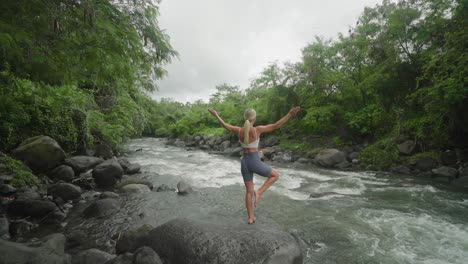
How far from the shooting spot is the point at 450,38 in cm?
1135

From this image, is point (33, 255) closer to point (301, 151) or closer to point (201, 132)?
point (301, 151)

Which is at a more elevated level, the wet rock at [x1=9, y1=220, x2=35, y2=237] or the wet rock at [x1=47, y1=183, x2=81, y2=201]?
the wet rock at [x1=47, y1=183, x2=81, y2=201]

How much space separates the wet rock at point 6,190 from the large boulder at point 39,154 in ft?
7.24

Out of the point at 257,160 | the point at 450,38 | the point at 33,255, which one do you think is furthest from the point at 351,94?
the point at 33,255

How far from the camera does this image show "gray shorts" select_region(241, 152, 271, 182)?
15.3 feet

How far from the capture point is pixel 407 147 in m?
14.9

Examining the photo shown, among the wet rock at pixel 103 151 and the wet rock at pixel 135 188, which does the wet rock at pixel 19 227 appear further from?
the wet rock at pixel 103 151

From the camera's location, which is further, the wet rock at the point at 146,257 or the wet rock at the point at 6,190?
the wet rock at the point at 6,190

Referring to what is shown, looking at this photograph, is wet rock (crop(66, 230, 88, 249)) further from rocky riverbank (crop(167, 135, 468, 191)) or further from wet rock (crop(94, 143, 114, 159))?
rocky riverbank (crop(167, 135, 468, 191))

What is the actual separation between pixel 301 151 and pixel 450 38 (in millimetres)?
12191

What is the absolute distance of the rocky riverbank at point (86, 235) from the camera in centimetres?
406

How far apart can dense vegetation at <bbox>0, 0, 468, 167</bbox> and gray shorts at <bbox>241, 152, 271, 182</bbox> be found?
2.55 m

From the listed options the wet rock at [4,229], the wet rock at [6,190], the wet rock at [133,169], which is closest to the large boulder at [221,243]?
the wet rock at [4,229]

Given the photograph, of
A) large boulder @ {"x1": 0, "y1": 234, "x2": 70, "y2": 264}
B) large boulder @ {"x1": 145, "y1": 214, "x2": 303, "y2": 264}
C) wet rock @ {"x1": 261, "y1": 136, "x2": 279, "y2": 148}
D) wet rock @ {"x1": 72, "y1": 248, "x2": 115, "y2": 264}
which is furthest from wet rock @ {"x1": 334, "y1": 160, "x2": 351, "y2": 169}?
large boulder @ {"x1": 0, "y1": 234, "x2": 70, "y2": 264}
